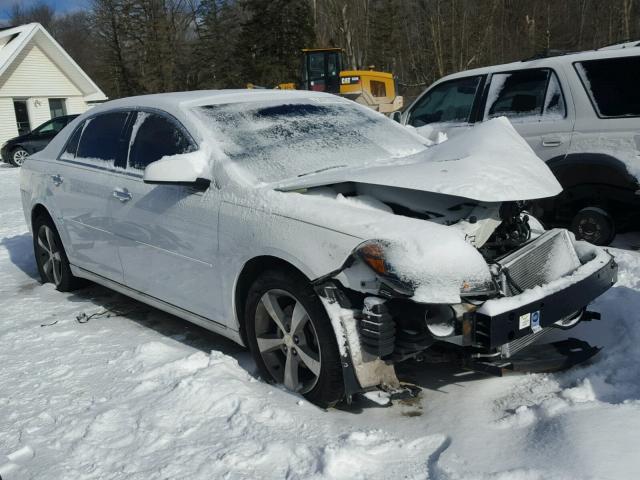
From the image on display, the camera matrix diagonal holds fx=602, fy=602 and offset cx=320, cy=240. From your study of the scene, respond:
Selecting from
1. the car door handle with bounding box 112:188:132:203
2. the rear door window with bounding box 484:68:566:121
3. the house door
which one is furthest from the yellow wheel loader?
the car door handle with bounding box 112:188:132:203

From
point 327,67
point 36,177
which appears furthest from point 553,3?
point 36,177

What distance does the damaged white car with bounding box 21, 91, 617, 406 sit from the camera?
2764 mm

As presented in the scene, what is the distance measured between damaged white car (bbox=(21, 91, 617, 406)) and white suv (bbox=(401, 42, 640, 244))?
196cm

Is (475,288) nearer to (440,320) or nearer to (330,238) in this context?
(440,320)

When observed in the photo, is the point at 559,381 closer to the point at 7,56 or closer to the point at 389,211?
the point at 389,211

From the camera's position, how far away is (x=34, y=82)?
91.4 ft

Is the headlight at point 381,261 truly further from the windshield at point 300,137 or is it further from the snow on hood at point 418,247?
the windshield at point 300,137

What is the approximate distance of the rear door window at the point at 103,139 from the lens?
4562 millimetres

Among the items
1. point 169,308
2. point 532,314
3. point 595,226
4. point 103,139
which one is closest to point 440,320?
point 532,314

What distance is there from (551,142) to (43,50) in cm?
2790

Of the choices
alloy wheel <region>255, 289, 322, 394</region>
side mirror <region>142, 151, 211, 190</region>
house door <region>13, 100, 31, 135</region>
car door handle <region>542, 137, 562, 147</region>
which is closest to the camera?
alloy wheel <region>255, 289, 322, 394</region>

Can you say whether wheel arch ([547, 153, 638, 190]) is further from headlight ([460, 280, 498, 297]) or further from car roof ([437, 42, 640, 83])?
headlight ([460, 280, 498, 297])

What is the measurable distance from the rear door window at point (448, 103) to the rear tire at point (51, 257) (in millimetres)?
4289

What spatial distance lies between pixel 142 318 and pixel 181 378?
142 cm
